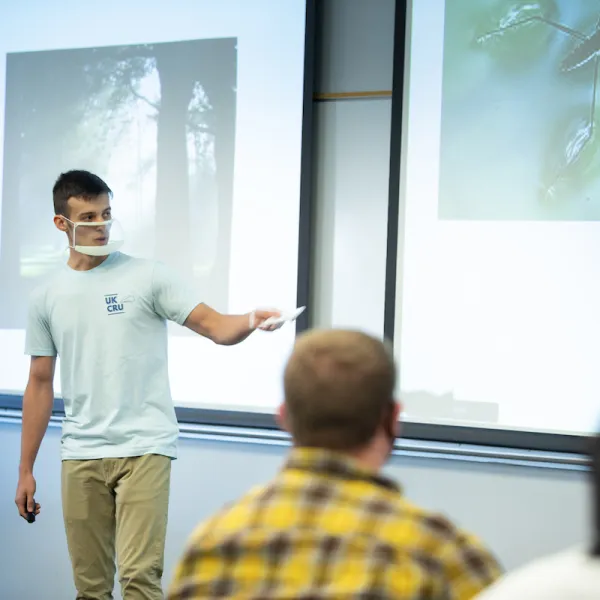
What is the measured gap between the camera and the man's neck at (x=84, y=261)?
2.64 meters

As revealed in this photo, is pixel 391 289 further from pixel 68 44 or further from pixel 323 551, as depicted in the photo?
pixel 323 551

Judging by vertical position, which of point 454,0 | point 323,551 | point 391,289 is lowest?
point 323,551

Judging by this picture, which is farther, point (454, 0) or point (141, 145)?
point (141, 145)

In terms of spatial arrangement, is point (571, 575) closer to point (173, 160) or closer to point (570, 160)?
point (570, 160)

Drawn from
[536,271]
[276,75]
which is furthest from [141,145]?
[536,271]

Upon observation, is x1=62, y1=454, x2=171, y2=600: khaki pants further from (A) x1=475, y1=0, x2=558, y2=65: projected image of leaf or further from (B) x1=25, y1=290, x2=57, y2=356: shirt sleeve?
(A) x1=475, y1=0, x2=558, y2=65: projected image of leaf

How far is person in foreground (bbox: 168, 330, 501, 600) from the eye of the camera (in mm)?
1000

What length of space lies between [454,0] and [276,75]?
2.19 feet

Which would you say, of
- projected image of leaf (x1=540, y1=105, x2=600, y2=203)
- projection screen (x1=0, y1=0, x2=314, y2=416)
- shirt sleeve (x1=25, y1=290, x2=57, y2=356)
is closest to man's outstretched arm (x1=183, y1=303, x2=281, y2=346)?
shirt sleeve (x1=25, y1=290, x2=57, y2=356)

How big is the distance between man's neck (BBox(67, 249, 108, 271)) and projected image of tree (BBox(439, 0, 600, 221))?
3.83 feet

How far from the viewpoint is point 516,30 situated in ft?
9.61

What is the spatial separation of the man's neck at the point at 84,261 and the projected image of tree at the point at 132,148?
0.66 m

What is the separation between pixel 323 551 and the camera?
1.00 metres

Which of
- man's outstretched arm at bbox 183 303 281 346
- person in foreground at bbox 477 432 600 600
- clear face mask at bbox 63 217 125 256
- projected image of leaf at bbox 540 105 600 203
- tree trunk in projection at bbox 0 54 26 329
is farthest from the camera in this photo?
tree trunk in projection at bbox 0 54 26 329
